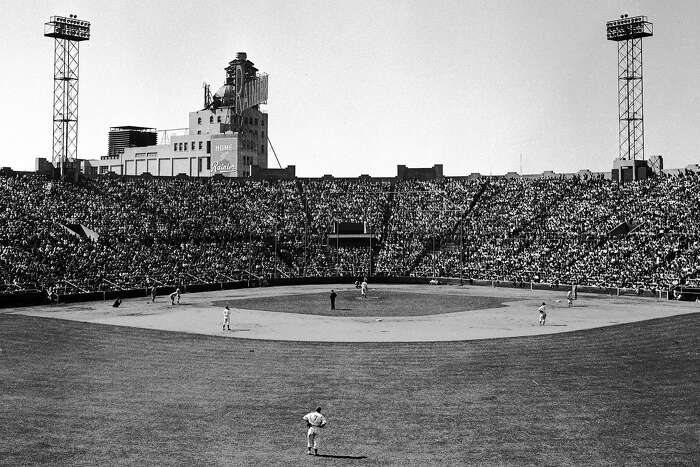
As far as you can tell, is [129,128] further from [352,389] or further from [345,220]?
[352,389]

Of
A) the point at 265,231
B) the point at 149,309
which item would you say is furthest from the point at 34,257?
the point at 265,231

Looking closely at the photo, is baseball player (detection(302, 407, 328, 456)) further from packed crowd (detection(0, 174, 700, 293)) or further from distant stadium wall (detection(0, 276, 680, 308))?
packed crowd (detection(0, 174, 700, 293))

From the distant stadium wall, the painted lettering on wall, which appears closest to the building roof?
the painted lettering on wall

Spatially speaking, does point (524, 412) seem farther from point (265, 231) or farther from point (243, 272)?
point (265, 231)

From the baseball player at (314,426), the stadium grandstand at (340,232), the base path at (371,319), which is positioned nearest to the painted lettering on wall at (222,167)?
the stadium grandstand at (340,232)

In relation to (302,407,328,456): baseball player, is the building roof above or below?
above
